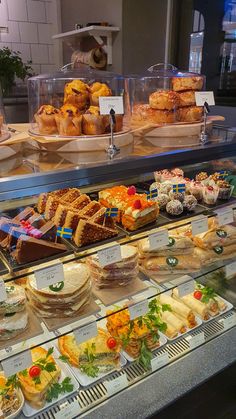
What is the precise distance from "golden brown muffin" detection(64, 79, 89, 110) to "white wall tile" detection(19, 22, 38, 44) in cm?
366

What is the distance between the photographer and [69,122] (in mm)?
1313

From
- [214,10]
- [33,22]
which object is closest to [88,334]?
[214,10]

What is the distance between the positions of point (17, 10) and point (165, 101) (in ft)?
12.2

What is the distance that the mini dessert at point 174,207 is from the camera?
1.56m

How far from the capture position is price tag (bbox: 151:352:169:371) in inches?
68.4

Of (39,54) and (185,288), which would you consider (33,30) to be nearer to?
(39,54)

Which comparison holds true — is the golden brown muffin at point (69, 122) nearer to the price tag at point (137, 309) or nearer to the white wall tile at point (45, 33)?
the price tag at point (137, 309)

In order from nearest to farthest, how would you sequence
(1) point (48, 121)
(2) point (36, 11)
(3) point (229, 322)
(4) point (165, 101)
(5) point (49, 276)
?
(5) point (49, 276), (1) point (48, 121), (4) point (165, 101), (3) point (229, 322), (2) point (36, 11)

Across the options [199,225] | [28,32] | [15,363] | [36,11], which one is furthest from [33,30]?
[15,363]

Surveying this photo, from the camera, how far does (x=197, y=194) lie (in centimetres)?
169

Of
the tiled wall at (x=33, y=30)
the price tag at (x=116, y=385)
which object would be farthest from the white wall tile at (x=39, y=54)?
the price tag at (x=116, y=385)

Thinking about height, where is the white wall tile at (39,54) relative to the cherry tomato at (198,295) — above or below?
above

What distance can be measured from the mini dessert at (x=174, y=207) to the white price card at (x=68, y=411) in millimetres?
916

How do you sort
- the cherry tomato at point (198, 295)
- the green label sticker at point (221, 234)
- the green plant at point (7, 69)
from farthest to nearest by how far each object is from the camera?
1. the green plant at point (7, 69)
2. the cherry tomato at point (198, 295)
3. the green label sticker at point (221, 234)
